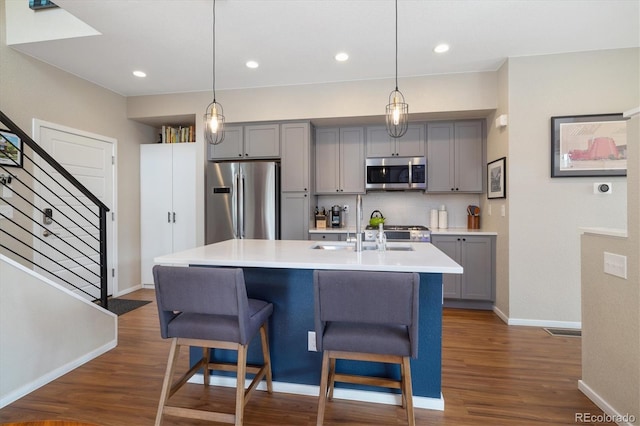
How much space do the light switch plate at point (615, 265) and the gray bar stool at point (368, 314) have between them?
1.18 metres

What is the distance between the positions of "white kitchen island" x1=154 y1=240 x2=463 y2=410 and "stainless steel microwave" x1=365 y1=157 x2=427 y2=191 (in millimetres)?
1978

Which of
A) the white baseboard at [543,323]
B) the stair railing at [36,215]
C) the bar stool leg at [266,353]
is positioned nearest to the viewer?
the bar stool leg at [266,353]

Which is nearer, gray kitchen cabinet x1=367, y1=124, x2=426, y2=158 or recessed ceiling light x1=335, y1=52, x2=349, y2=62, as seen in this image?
recessed ceiling light x1=335, y1=52, x2=349, y2=62

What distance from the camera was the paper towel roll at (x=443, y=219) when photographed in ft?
14.1

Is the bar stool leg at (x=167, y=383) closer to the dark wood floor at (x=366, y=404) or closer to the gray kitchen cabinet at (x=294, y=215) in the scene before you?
the dark wood floor at (x=366, y=404)

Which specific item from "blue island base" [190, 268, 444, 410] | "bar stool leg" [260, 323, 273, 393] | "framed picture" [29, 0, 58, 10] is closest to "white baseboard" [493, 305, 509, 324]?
"blue island base" [190, 268, 444, 410]

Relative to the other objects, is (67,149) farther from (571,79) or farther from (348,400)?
(571,79)

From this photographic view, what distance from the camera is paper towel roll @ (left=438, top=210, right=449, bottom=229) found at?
4.30 m

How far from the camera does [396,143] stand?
4270mm

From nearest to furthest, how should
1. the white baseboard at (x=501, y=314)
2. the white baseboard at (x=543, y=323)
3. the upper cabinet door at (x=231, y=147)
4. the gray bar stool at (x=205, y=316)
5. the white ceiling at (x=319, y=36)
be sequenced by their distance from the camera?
the gray bar stool at (x=205, y=316) < the white ceiling at (x=319, y=36) < the white baseboard at (x=543, y=323) < the white baseboard at (x=501, y=314) < the upper cabinet door at (x=231, y=147)

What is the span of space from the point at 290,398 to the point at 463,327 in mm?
2051

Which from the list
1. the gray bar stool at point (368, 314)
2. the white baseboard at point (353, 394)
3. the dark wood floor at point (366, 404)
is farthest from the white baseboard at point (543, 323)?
the gray bar stool at point (368, 314)

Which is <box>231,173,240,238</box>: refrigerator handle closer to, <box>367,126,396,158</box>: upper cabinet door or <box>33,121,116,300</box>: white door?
<box>33,121,116,300</box>: white door

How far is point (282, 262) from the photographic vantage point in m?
1.82
